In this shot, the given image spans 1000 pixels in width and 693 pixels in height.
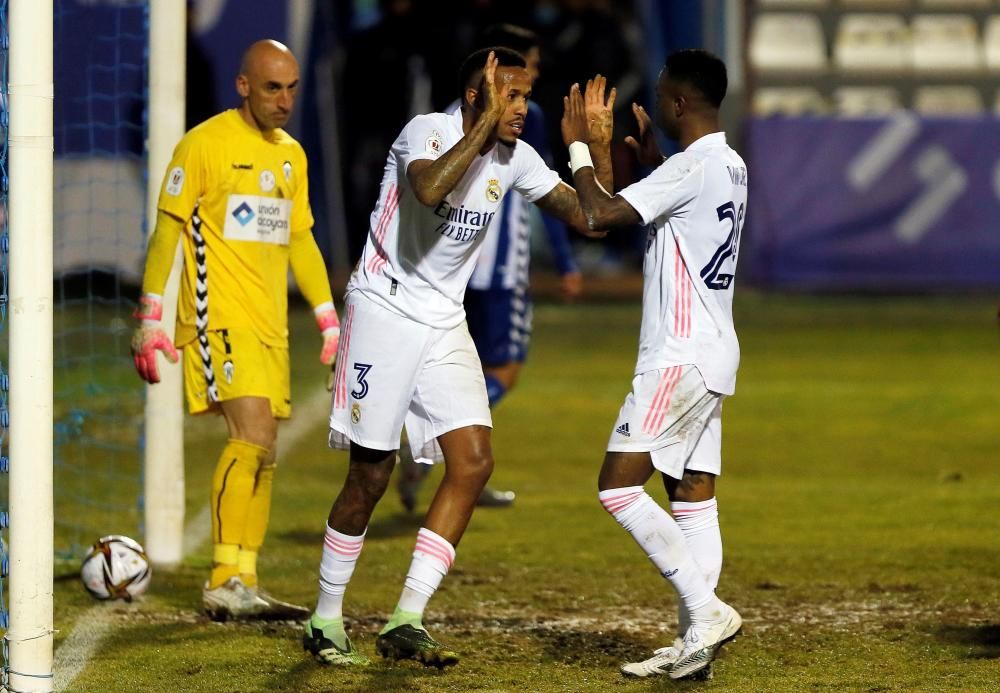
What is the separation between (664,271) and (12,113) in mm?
2009

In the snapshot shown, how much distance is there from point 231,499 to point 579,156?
1.89 m

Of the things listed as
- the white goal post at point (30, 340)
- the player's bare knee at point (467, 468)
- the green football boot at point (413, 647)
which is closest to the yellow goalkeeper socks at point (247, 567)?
the green football boot at point (413, 647)

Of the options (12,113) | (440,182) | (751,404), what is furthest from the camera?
(751,404)

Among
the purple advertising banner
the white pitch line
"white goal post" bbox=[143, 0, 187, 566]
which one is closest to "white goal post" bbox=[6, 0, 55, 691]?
the white pitch line

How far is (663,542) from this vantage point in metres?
5.46

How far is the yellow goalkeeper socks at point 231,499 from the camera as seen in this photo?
6355 mm

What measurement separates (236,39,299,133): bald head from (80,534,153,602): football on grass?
1687 mm

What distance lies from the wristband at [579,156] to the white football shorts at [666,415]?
690 millimetres

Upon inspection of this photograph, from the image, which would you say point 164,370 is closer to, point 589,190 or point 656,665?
point 589,190

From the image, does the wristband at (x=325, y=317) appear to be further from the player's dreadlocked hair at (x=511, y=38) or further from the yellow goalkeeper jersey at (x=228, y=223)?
the player's dreadlocked hair at (x=511, y=38)

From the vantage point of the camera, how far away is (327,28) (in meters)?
19.1

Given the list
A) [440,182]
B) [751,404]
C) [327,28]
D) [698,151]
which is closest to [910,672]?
[698,151]

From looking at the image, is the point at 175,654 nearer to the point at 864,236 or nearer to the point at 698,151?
the point at 698,151

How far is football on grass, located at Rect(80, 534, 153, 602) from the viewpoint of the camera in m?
6.52
